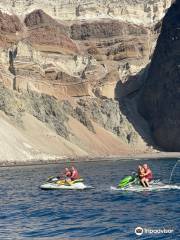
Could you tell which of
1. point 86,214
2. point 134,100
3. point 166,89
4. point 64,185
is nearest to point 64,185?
point 64,185

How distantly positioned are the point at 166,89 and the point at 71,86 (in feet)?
80.6

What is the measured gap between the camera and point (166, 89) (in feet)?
516

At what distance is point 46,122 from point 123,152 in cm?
1846

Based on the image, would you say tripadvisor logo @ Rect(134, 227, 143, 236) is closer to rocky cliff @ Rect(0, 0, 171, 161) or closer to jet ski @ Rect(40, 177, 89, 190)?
jet ski @ Rect(40, 177, 89, 190)

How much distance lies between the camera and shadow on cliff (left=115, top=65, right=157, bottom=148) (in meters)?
156

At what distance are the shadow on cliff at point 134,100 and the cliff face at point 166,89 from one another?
1.74 meters

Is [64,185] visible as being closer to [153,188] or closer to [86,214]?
[153,188]

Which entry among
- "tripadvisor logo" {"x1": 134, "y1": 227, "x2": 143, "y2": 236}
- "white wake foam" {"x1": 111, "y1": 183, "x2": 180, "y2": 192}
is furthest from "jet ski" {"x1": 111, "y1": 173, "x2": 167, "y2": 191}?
"tripadvisor logo" {"x1": 134, "y1": 227, "x2": 143, "y2": 236}

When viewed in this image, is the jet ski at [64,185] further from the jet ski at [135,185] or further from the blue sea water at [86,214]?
the jet ski at [135,185]

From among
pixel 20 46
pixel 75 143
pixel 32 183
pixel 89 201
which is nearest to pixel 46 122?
pixel 75 143

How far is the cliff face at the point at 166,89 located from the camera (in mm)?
151250

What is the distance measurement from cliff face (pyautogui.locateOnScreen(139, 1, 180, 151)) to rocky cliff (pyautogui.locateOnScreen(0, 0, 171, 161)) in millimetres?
3552

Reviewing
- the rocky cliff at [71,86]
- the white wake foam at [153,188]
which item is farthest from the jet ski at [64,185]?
the rocky cliff at [71,86]

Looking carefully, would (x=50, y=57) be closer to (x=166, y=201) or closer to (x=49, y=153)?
(x=49, y=153)
